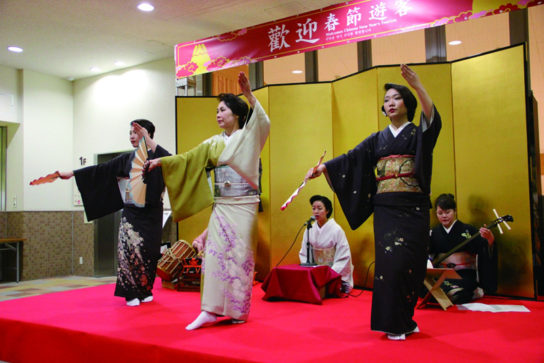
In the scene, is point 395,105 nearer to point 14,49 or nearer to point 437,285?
point 437,285

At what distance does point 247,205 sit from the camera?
3508 millimetres

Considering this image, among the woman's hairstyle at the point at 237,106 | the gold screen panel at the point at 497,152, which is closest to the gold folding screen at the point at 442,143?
the gold screen panel at the point at 497,152

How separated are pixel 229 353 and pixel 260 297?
2.18 m

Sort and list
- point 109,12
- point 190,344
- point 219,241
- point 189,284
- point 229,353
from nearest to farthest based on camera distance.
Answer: point 229,353, point 190,344, point 219,241, point 189,284, point 109,12

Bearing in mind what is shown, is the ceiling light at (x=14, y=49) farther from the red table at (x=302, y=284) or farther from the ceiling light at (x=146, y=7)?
the red table at (x=302, y=284)

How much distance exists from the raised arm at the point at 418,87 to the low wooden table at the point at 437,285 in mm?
1564

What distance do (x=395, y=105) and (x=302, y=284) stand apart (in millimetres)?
2109

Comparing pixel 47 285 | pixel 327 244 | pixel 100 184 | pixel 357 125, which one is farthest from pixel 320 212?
pixel 47 285

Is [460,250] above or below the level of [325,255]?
above

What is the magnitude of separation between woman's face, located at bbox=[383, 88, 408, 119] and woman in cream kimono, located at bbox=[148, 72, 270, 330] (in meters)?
0.91

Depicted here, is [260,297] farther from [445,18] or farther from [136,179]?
[445,18]

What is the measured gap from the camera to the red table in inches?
176

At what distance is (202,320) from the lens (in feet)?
11.1

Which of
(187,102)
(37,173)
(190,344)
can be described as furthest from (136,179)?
(37,173)
